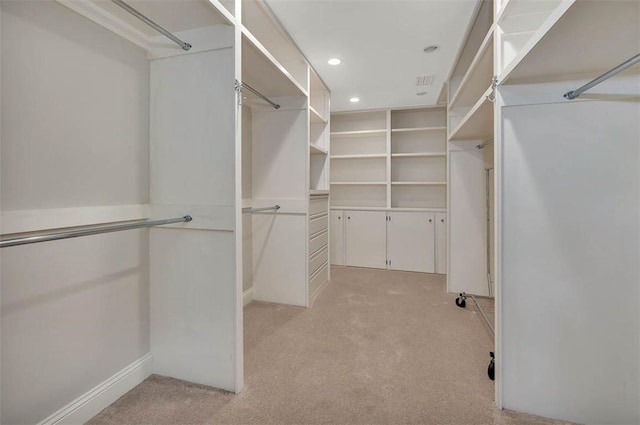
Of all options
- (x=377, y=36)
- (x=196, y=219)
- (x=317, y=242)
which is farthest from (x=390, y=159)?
(x=196, y=219)

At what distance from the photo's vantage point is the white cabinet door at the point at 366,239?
4.04m

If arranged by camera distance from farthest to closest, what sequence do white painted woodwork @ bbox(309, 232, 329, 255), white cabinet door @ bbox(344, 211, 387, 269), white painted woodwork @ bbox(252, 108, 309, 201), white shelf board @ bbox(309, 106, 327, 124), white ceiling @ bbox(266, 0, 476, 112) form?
white cabinet door @ bbox(344, 211, 387, 269), white shelf board @ bbox(309, 106, 327, 124), white painted woodwork @ bbox(309, 232, 329, 255), white painted woodwork @ bbox(252, 108, 309, 201), white ceiling @ bbox(266, 0, 476, 112)

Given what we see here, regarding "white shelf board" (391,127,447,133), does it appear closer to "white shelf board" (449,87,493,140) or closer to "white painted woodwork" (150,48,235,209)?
"white shelf board" (449,87,493,140)

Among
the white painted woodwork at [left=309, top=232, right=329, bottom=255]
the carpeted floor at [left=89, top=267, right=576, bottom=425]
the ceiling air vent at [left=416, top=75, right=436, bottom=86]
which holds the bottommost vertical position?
the carpeted floor at [left=89, top=267, right=576, bottom=425]

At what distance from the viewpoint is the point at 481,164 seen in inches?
113

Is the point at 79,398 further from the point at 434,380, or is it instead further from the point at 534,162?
the point at 534,162

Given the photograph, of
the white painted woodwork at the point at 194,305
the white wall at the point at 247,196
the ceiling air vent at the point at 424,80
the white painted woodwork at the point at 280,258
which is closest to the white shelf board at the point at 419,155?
the ceiling air vent at the point at 424,80

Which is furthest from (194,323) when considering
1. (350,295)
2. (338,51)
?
(338,51)

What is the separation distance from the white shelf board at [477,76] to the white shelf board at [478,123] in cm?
12

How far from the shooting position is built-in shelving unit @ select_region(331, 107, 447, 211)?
13.3 ft

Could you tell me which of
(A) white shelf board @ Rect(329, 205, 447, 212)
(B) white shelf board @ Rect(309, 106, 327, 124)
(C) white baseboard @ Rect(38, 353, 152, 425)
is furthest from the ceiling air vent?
(C) white baseboard @ Rect(38, 353, 152, 425)

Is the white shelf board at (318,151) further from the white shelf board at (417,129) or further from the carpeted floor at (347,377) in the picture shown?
the carpeted floor at (347,377)

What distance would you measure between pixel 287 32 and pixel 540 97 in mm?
1751

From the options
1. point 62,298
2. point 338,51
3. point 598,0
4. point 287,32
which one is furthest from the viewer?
point 338,51
